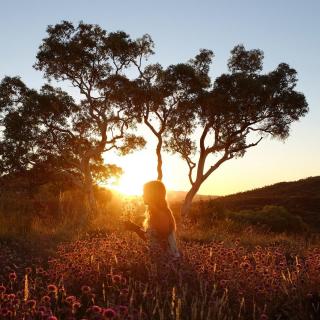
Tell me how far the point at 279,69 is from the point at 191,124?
5.15 metres

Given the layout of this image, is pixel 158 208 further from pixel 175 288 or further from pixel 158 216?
pixel 175 288

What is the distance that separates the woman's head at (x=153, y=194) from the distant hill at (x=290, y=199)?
605 inches

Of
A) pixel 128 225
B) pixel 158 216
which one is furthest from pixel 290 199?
pixel 128 225

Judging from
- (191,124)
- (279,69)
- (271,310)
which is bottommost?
(271,310)

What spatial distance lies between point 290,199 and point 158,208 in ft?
93.5

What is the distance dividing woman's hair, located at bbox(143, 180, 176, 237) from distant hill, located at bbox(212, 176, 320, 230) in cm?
1529

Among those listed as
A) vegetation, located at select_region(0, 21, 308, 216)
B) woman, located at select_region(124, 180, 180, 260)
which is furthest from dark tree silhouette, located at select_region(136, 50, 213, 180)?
woman, located at select_region(124, 180, 180, 260)

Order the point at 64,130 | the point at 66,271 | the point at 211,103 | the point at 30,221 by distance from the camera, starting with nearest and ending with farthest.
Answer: the point at 66,271 → the point at 30,221 → the point at 211,103 → the point at 64,130

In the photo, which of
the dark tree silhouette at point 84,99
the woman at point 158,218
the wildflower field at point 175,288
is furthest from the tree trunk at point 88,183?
the wildflower field at point 175,288

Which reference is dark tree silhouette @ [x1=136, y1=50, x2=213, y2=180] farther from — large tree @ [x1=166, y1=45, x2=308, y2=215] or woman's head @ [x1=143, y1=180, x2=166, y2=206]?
woman's head @ [x1=143, y1=180, x2=166, y2=206]

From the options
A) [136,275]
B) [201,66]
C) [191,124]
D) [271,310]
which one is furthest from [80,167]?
[271,310]

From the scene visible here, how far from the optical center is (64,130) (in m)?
27.3

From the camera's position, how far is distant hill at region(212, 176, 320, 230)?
3022 centimetres

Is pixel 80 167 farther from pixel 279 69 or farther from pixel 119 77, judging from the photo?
pixel 279 69
